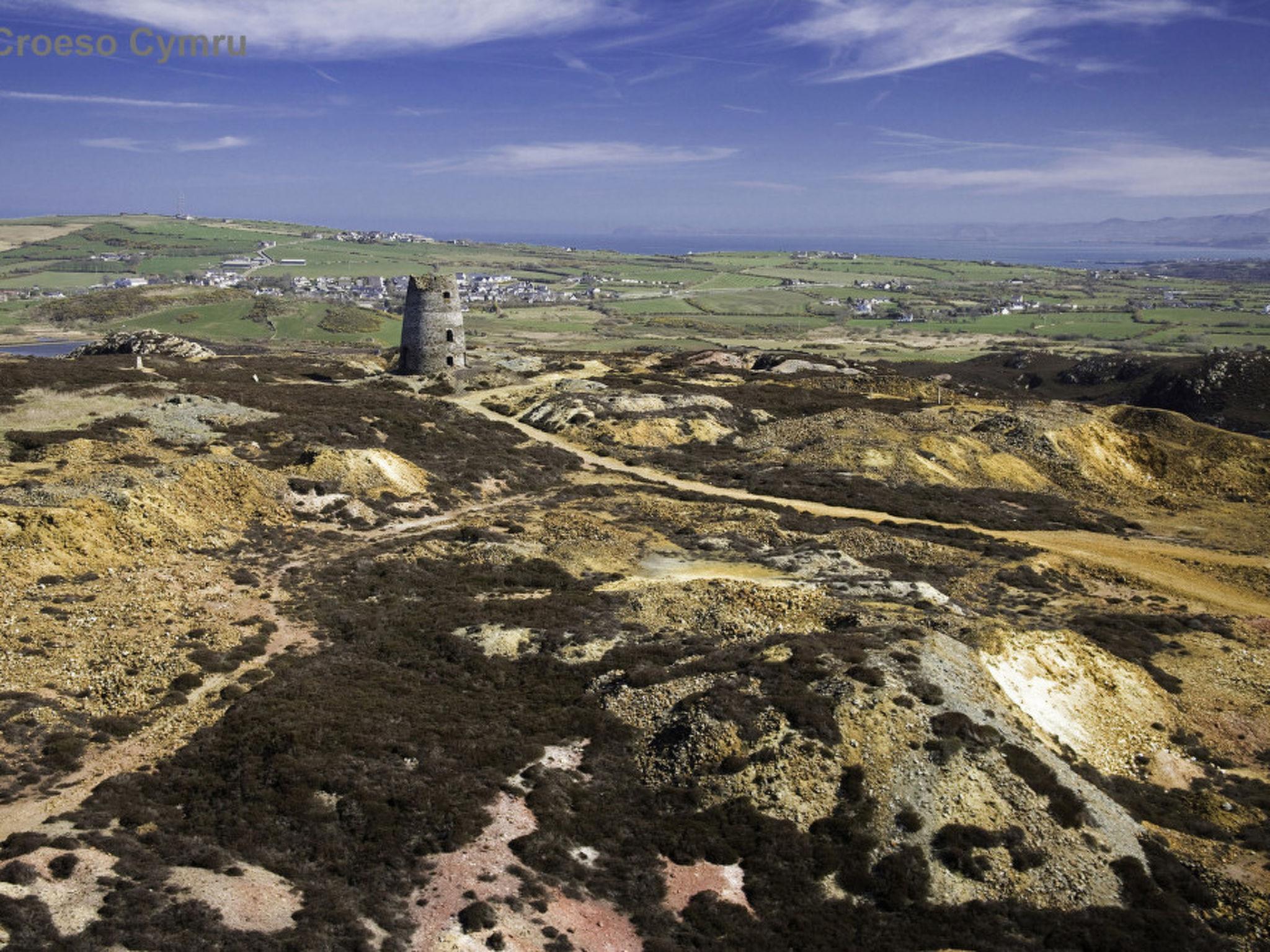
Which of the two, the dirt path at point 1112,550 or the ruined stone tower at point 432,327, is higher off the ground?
the ruined stone tower at point 432,327

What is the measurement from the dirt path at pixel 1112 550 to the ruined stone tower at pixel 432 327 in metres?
19.3

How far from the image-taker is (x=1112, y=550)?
41.4 m

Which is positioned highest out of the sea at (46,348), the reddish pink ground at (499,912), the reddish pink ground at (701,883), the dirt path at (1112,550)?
the sea at (46,348)

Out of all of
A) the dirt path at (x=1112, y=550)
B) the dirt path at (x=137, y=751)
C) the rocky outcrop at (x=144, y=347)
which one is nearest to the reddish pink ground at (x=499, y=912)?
the dirt path at (x=137, y=751)

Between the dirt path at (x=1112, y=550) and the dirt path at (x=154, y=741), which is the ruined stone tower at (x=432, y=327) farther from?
the dirt path at (x=154, y=741)

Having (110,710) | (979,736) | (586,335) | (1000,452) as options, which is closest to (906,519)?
(1000,452)

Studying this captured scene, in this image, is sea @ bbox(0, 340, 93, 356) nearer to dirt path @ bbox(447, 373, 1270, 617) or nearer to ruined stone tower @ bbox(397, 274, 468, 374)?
ruined stone tower @ bbox(397, 274, 468, 374)

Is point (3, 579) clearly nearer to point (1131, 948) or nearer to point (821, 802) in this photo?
point (821, 802)

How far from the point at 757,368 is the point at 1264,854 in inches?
3213

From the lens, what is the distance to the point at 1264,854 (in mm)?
19703

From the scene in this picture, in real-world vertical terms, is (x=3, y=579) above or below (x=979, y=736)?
above

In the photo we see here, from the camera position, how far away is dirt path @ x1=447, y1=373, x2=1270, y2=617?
35.8 m

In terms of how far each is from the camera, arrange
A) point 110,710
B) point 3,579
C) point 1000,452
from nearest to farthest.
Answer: point 110,710 → point 3,579 → point 1000,452

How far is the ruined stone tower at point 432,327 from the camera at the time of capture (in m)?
68.9
